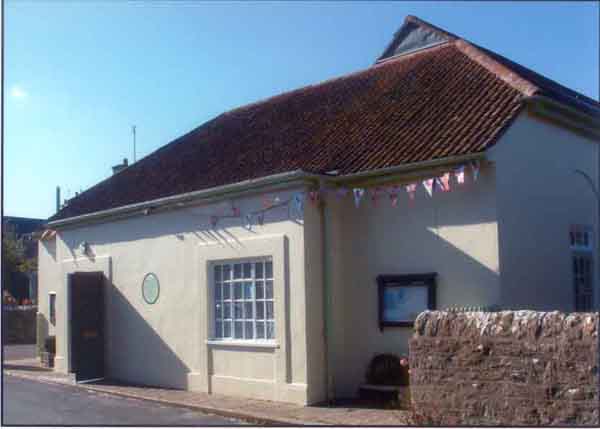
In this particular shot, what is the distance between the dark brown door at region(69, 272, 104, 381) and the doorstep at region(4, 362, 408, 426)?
1.48 meters

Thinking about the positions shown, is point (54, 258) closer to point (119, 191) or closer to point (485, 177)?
point (119, 191)

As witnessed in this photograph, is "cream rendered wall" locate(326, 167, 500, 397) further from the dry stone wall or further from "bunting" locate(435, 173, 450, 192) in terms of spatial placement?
the dry stone wall

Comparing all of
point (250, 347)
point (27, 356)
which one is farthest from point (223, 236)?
point (27, 356)

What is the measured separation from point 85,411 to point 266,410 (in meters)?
3.11

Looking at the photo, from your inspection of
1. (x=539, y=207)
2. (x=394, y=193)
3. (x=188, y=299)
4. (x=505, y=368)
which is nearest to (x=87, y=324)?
(x=188, y=299)

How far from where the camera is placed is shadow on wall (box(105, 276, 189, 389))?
14.0m

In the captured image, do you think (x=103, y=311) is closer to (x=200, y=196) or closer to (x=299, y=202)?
(x=200, y=196)

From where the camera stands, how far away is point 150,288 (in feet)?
48.1

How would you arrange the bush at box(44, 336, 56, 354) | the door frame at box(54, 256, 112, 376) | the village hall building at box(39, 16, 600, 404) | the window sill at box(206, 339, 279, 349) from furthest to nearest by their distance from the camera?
Result: 1. the bush at box(44, 336, 56, 354)
2. the door frame at box(54, 256, 112, 376)
3. the window sill at box(206, 339, 279, 349)
4. the village hall building at box(39, 16, 600, 404)

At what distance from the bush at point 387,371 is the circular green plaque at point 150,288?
5.13 metres

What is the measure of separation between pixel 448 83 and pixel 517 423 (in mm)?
7137

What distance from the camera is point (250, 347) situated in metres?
12.2

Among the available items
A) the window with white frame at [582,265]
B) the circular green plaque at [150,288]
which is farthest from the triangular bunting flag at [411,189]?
the circular green plaque at [150,288]

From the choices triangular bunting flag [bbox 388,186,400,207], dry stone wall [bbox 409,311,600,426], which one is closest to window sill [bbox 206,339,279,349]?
triangular bunting flag [bbox 388,186,400,207]
